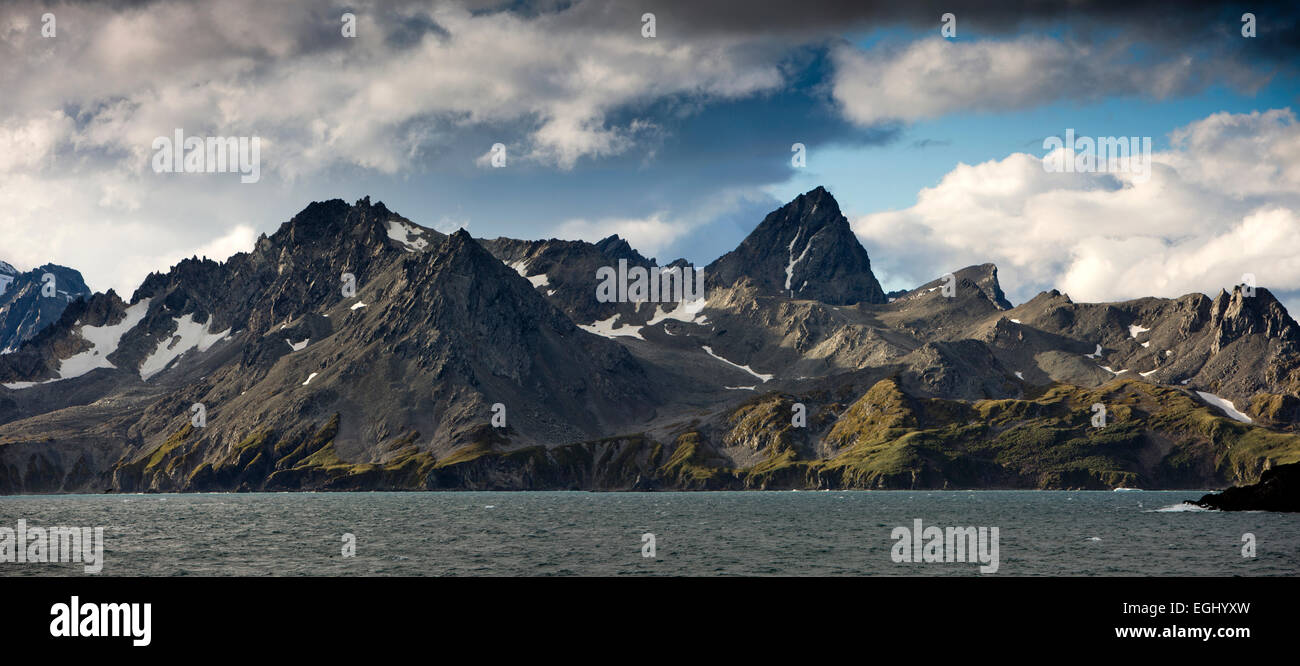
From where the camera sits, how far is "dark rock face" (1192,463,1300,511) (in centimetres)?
18600

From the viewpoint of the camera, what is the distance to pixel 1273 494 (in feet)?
621

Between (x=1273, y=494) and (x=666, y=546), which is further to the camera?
(x=1273, y=494)

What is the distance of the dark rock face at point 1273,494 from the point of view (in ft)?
610

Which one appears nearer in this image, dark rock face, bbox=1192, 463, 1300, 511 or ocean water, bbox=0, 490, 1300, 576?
ocean water, bbox=0, 490, 1300, 576

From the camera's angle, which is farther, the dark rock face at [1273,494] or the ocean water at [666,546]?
the dark rock face at [1273,494]

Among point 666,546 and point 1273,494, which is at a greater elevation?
point 666,546
